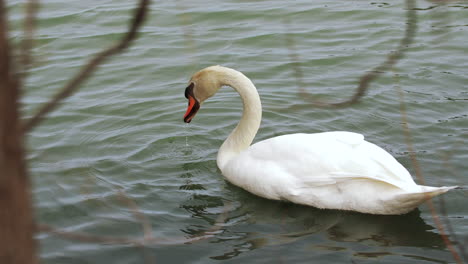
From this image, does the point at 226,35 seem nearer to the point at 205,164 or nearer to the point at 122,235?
the point at 205,164

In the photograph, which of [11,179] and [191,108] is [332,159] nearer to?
[191,108]

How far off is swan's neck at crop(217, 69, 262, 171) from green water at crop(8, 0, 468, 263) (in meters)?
0.24

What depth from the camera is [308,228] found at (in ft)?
15.1

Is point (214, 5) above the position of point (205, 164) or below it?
above

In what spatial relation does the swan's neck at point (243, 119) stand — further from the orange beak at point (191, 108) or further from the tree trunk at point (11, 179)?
the tree trunk at point (11, 179)

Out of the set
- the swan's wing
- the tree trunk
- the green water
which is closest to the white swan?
the swan's wing

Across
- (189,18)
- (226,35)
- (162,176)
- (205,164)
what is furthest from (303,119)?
(189,18)

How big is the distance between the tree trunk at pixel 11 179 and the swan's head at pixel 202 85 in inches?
181

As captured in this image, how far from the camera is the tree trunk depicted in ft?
3.42

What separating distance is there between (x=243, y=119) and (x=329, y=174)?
1241 mm

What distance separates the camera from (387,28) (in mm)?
9156

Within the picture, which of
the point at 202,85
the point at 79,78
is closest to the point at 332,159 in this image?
the point at 202,85

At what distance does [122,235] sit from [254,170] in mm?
1132

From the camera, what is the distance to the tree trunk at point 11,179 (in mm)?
1043
